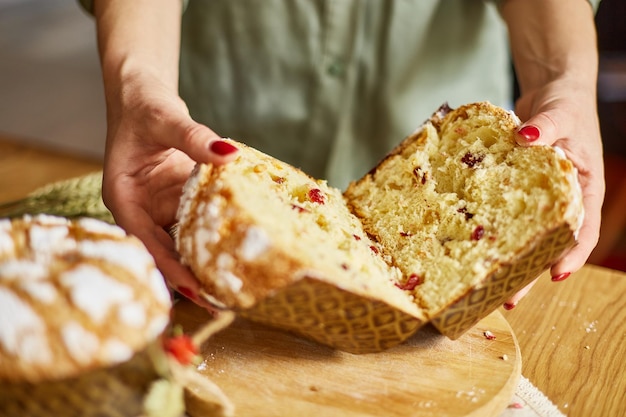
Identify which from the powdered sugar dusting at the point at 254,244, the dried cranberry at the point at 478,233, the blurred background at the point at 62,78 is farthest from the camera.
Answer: the blurred background at the point at 62,78

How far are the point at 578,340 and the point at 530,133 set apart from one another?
52 centimetres

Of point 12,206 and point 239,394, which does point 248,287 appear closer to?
point 239,394

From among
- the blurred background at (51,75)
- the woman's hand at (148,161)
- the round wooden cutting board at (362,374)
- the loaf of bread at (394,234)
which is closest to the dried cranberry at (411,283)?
the loaf of bread at (394,234)

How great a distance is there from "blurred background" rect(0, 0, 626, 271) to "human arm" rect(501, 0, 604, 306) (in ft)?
6.83

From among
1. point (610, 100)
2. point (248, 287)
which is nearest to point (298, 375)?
point (248, 287)

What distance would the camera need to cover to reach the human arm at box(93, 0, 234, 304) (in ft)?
4.34

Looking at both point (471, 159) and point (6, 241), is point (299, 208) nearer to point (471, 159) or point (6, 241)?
point (471, 159)

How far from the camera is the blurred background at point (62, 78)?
12.9 ft

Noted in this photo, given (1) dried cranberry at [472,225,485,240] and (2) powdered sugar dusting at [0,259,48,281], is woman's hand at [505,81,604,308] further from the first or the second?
(2) powdered sugar dusting at [0,259,48,281]

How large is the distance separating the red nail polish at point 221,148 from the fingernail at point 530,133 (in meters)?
0.62

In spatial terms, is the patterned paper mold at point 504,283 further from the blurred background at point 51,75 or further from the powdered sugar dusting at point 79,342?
the blurred background at point 51,75

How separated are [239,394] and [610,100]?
3.26 metres

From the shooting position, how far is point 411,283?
1.40 meters

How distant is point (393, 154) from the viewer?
1690 mm
